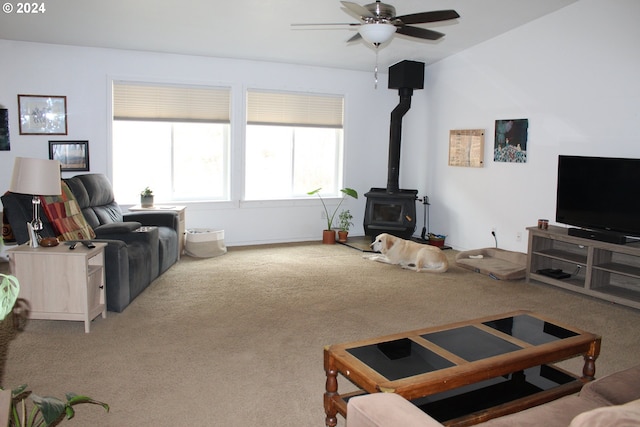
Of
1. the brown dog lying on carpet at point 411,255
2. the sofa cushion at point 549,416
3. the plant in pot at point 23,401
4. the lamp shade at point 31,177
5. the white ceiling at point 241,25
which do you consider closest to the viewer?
the plant in pot at point 23,401

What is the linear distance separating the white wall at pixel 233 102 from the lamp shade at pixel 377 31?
10.8ft

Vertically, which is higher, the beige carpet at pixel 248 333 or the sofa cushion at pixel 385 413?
the sofa cushion at pixel 385 413

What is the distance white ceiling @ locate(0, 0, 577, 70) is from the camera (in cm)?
485

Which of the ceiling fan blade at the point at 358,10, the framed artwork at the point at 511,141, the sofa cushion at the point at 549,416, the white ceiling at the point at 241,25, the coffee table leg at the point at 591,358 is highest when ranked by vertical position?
the white ceiling at the point at 241,25

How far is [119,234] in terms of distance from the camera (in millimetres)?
4504

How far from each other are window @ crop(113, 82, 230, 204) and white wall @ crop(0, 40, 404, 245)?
0.15 metres

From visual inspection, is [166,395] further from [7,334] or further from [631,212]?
[631,212]

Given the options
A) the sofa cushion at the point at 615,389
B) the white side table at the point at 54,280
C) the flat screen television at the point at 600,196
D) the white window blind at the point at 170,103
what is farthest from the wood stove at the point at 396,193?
the sofa cushion at the point at 615,389

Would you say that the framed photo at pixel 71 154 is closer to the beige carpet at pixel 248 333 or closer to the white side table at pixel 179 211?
the white side table at pixel 179 211

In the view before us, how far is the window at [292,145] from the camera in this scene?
687 centimetres

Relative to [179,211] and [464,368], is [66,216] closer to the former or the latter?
[179,211]

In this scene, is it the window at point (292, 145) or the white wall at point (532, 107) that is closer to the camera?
the white wall at point (532, 107)

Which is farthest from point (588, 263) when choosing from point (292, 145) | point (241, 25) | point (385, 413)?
point (241, 25)

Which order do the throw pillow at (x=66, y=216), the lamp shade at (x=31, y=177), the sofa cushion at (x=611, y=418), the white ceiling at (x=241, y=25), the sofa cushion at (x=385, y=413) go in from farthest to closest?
1. the white ceiling at (x=241, y=25)
2. the throw pillow at (x=66, y=216)
3. the lamp shade at (x=31, y=177)
4. the sofa cushion at (x=385, y=413)
5. the sofa cushion at (x=611, y=418)
